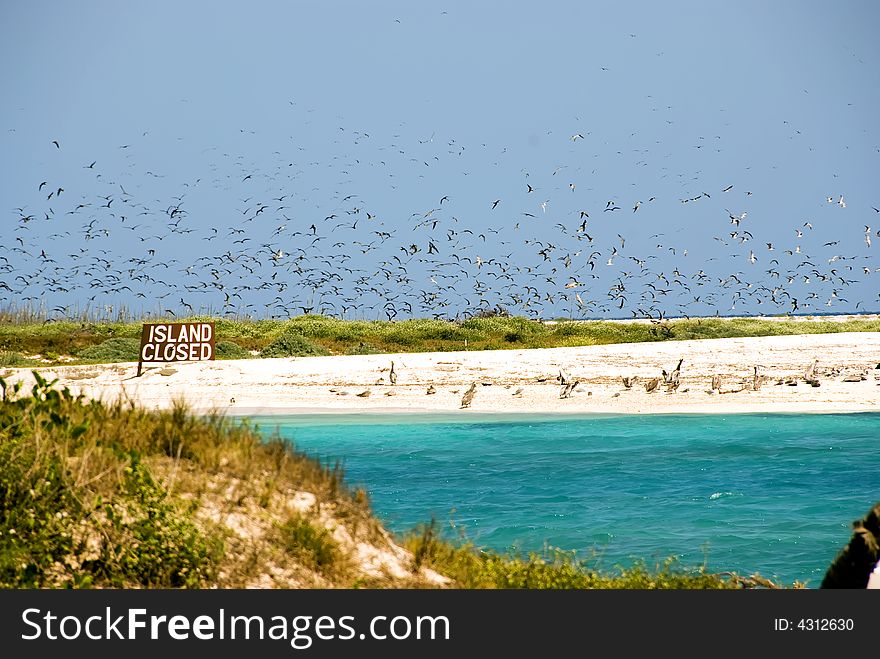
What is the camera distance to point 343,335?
5003cm

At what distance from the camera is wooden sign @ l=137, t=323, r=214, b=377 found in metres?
33.7

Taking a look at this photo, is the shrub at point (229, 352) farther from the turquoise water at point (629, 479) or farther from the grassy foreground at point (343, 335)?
the turquoise water at point (629, 479)

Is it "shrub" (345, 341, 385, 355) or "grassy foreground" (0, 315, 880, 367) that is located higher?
"grassy foreground" (0, 315, 880, 367)

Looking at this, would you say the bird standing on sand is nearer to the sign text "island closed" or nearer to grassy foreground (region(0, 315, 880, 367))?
the sign text "island closed"

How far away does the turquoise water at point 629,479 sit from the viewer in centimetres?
1195

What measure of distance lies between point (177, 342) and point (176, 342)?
0.13 ft

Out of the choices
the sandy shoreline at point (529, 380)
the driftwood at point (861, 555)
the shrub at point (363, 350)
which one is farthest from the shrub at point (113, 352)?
the driftwood at point (861, 555)

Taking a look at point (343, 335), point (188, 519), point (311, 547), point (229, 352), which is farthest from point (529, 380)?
Result: point (188, 519)

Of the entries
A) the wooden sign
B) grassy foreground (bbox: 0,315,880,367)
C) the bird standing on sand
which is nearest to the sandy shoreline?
the bird standing on sand

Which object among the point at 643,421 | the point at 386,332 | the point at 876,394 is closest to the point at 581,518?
the point at 643,421

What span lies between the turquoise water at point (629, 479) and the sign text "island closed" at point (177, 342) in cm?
1100

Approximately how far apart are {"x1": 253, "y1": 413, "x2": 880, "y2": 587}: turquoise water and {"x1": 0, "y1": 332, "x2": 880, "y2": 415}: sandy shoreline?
6.64ft
